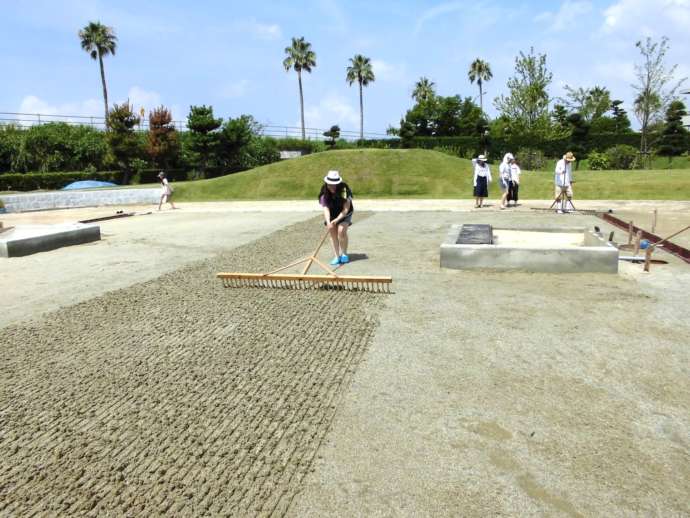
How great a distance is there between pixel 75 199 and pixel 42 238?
665 inches

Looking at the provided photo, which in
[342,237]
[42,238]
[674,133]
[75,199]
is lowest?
[42,238]

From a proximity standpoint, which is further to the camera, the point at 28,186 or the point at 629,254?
the point at 28,186

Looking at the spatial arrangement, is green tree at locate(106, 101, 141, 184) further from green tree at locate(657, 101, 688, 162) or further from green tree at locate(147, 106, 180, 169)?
green tree at locate(657, 101, 688, 162)

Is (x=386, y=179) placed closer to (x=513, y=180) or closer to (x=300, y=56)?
(x=513, y=180)

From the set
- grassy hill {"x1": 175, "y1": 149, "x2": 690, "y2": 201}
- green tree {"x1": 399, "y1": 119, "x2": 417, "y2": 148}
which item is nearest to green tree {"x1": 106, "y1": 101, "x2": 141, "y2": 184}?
grassy hill {"x1": 175, "y1": 149, "x2": 690, "y2": 201}

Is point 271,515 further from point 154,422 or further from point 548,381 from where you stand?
point 548,381

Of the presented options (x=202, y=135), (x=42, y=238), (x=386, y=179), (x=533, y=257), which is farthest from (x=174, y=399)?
(x=202, y=135)

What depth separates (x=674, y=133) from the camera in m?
43.2

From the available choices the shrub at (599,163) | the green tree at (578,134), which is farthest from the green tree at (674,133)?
the shrub at (599,163)

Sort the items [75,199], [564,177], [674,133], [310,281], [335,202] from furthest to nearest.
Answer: [674,133] → [75,199] → [564,177] → [335,202] → [310,281]

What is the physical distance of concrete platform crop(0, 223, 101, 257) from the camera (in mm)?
11585

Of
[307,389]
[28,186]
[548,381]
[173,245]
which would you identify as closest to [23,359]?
[307,389]

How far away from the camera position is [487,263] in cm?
870

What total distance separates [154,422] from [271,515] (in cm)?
146
